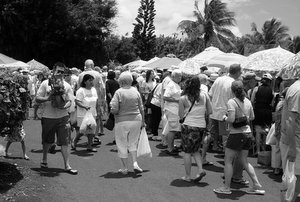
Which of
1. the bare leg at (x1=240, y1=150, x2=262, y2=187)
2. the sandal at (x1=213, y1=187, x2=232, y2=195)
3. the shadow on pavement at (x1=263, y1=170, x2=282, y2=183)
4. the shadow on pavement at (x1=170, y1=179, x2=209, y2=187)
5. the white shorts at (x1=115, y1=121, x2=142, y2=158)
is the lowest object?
the shadow on pavement at (x1=170, y1=179, x2=209, y2=187)

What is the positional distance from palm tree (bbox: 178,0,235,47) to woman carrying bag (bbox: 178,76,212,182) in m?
41.6

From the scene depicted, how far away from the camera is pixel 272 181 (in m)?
7.33

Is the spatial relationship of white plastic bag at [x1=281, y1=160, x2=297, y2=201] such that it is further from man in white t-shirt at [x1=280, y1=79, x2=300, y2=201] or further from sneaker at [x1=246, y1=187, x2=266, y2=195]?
sneaker at [x1=246, y1=187, x2=266, y2=195]

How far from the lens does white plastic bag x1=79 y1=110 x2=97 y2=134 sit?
29.9 feet

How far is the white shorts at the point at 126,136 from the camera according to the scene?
7465mm

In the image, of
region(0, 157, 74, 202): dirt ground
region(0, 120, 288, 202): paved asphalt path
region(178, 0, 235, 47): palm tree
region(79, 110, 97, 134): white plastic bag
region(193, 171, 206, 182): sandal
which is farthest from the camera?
region(178, 0, 235, 47): palm tree

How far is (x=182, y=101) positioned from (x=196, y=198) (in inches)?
73.6

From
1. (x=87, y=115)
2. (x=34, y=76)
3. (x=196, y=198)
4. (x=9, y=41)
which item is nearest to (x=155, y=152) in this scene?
(x=87, y=115)

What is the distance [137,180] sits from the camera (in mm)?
7082

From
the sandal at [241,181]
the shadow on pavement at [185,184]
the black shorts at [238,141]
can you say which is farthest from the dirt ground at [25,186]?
the sandal at [241,181]

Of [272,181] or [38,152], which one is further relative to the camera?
[38,152]

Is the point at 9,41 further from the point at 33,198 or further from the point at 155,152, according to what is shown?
the point at 33,198

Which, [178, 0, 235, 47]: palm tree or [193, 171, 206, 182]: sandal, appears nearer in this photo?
[193, 171, 206, 182]: sandal

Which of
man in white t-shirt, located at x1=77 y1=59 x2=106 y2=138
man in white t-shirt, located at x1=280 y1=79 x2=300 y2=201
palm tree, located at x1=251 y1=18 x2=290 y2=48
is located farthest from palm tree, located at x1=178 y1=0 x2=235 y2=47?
man in white t-shirt, located at x1=280 y1=79 x2=300 y2=201
